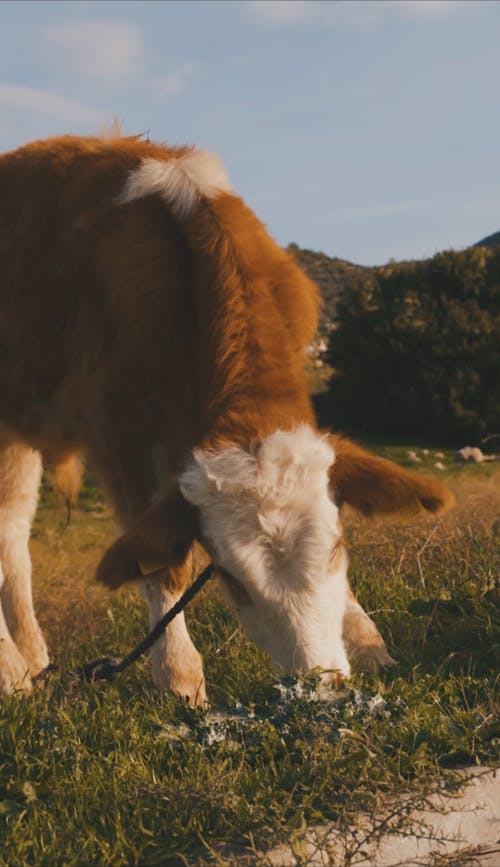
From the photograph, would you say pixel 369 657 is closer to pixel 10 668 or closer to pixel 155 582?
pixel 155 582

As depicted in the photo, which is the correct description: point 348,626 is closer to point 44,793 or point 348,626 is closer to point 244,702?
point 244,702

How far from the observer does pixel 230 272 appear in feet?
16.2

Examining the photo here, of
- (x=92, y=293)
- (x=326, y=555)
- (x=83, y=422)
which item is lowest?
(x=326, y=555)

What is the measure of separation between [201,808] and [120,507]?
2288mm

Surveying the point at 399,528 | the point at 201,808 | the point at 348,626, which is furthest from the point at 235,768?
the point at 399,528

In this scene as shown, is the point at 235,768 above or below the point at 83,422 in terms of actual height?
below

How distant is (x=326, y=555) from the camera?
423cm

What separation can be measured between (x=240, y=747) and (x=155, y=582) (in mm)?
1471

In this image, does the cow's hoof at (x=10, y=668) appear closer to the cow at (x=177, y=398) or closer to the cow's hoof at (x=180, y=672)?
the cow at (x=177, y=398)

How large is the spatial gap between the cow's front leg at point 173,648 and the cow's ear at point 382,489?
92 cm

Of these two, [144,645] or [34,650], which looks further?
[34,650]

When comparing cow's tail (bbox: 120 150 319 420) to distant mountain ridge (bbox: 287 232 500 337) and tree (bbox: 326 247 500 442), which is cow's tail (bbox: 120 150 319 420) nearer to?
tree (bbox: 326 247 500 442)

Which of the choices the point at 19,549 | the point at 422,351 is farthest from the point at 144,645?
the point at 422,351

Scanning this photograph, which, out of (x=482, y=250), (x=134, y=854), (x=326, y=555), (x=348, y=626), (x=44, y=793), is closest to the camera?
(x=134, y=854)
